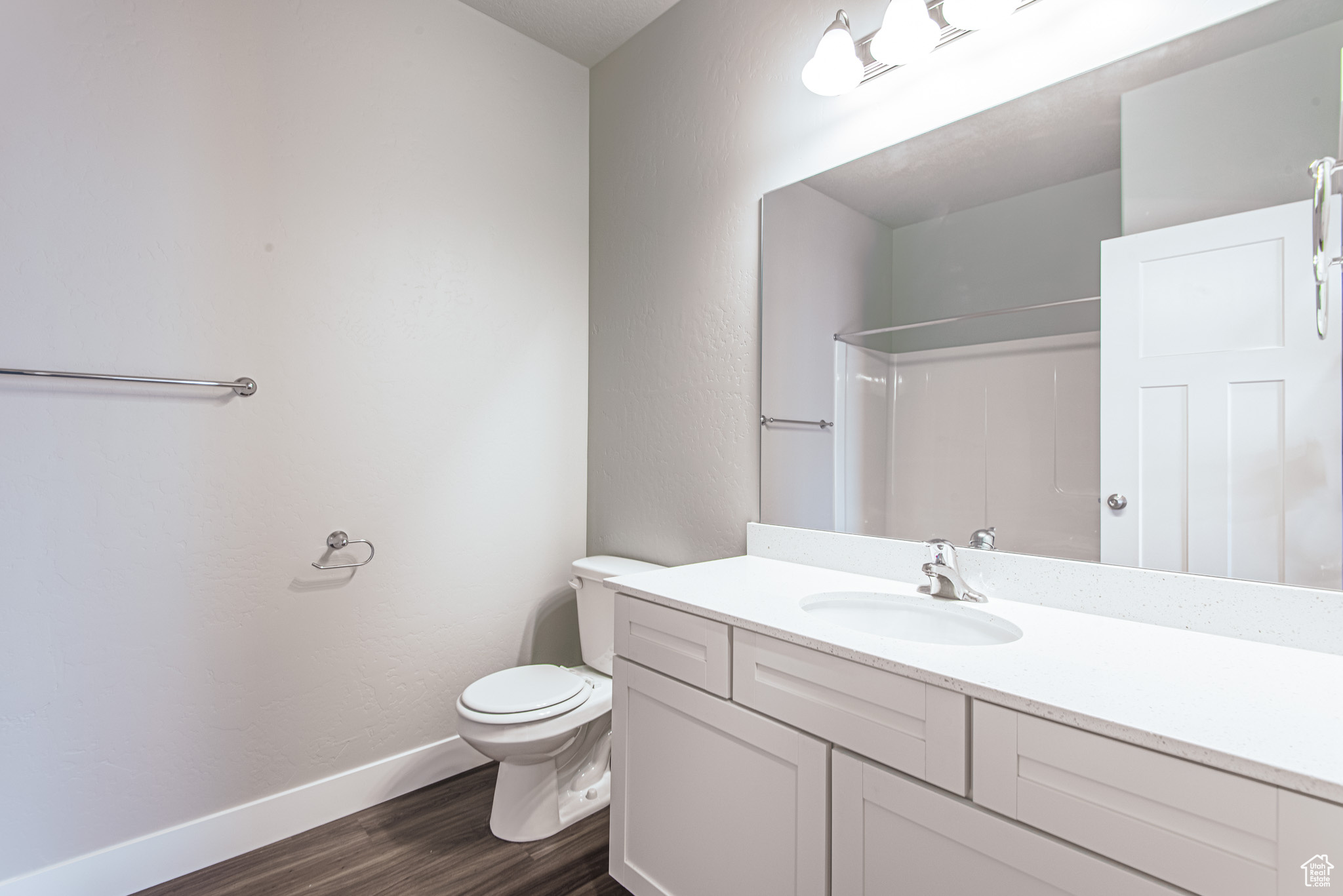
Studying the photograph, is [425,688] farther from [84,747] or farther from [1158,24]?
[1158,24]

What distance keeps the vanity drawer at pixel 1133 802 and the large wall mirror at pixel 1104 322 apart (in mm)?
547

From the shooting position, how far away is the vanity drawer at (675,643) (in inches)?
47.0

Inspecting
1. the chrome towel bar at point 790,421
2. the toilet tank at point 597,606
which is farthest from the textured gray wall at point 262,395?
the chrome towel bar at point 790,421

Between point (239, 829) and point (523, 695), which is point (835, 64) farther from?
point (239, 829)

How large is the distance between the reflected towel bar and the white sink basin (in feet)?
5.04

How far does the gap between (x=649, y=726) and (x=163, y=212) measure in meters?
1.72

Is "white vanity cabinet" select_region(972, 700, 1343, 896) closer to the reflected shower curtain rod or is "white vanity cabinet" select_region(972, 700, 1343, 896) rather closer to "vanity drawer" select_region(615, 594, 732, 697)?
"vanity drawer" select_region(615, 594, 732, 697)

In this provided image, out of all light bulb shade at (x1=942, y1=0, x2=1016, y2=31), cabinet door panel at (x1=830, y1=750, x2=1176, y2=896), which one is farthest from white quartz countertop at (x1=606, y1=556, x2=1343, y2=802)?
light bulb shade at (x1=942, y1=0, x2=1016, y2=31)

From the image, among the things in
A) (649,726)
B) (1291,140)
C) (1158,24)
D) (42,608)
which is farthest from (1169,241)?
(42,608)

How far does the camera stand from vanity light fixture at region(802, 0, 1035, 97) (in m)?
1.28

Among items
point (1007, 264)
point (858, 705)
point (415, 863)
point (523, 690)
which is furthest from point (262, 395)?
point (1007, 264)

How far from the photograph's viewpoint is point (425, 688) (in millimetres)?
2006

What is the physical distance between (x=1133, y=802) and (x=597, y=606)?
1.54 metres

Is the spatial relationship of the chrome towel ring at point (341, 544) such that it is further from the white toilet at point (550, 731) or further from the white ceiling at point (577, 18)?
the white ceiling at point (577, 18)
